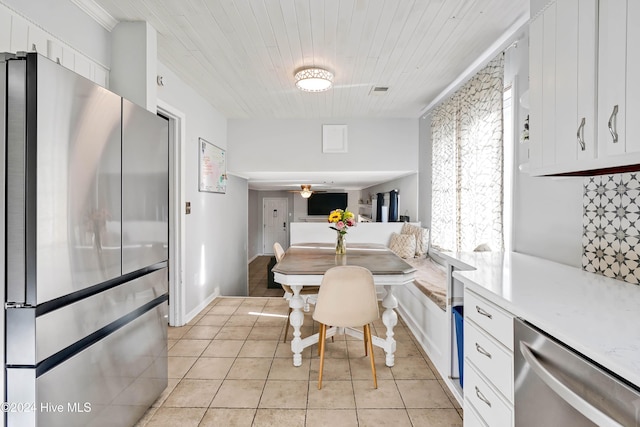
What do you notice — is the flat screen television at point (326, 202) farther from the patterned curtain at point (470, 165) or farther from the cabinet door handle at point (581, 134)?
the cabinet door handle at point (581, 134)

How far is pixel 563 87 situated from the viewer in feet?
4.50

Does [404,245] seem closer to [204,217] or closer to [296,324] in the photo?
[296,324]

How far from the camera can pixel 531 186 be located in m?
2.03

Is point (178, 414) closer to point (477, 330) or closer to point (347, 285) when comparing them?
point (347, 285)

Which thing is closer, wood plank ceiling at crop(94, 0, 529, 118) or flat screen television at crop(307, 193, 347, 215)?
wood plank ceiling at crop(94, 0, 529, 118)

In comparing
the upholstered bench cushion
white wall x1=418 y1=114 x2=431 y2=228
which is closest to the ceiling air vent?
white wall x1=418 y1=114 x2=431 y2=228

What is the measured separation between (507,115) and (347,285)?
5.89ft

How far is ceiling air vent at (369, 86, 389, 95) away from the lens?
3425 millimetres

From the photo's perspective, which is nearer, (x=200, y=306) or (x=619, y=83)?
(x=619, y=83)

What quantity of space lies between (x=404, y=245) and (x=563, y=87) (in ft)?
9.81

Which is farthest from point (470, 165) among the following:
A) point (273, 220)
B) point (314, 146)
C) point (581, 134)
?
point (273, 220)

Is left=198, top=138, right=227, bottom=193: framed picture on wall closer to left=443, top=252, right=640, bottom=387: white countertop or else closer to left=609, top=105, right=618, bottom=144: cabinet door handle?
left=443, top=252, right=640, bottom=387: white countertop

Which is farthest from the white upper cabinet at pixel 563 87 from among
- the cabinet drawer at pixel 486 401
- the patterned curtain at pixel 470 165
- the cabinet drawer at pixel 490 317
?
the cabinet drawer at pixel 486 401

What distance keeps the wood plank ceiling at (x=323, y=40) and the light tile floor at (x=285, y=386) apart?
2550 millimetres
